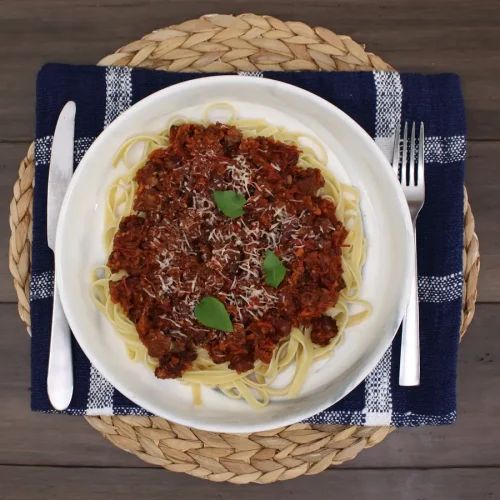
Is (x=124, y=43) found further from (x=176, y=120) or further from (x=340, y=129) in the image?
(x=340, y=129)

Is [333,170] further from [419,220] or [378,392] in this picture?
[378,392]

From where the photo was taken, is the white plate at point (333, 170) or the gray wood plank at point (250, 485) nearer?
the white plate at point (333, 170)

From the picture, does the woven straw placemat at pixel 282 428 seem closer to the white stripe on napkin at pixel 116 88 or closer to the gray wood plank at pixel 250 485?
the white stripe on napkin at pixel 116 88

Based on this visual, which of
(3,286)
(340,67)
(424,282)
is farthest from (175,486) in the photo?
(340,67)

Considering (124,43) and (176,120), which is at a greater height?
(124,43)

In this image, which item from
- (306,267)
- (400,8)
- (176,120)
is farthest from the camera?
(400,8)

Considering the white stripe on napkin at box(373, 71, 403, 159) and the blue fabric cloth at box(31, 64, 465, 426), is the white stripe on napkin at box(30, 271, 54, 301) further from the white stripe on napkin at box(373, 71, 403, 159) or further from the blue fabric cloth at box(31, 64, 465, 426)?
the white stripe on napkin at box(373, 71, 403, 159)

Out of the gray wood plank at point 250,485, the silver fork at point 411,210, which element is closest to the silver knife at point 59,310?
the gray wood plank at point 250,485
